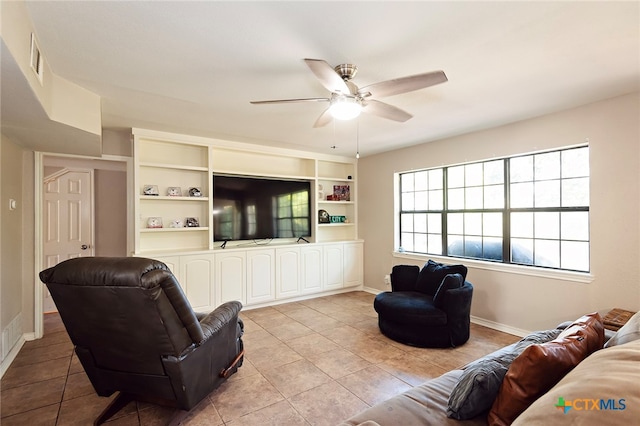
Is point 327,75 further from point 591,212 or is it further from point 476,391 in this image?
point 591,212

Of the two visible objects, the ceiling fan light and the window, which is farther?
the window

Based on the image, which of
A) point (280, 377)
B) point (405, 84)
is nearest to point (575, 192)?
point (405, 84)

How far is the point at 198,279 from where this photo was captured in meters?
4.14

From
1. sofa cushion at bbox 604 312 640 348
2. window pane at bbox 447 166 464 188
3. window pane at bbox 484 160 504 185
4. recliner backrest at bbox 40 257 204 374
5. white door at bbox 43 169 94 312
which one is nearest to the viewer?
sofa cushion at bbox 604 312 640 348

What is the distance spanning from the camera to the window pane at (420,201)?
192 inches

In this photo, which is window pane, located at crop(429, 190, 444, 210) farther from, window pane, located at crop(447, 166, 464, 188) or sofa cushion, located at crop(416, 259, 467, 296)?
sofa cushion, located at crop(416, 259, 467, 296)

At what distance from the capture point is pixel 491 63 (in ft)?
7.38

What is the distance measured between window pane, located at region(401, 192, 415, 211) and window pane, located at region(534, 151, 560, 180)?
6.02ft

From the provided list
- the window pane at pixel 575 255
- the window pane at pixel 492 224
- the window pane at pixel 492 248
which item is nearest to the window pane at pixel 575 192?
the window pane at pixel 575 255

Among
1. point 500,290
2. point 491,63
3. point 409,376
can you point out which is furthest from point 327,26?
point 500,290

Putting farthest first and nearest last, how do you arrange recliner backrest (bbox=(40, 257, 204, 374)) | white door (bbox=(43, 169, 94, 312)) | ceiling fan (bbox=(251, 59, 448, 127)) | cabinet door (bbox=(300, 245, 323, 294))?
cabinet door (bbox=(300, 245, 323, 294)), white door (bbox=(43, 169, 94, 312)), ceiling fan (bbox=(251, 59, 448, 127)), recliner backrest (bbox=(40, 257, 204, 374))

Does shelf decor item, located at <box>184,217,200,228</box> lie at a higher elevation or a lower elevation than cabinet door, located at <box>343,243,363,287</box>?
higher

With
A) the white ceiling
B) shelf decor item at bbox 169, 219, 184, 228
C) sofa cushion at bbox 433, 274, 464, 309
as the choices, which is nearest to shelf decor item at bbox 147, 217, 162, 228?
shelf decor item at bbox 169, 219, 184, 228

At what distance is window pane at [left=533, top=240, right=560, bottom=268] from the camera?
3434 mm
